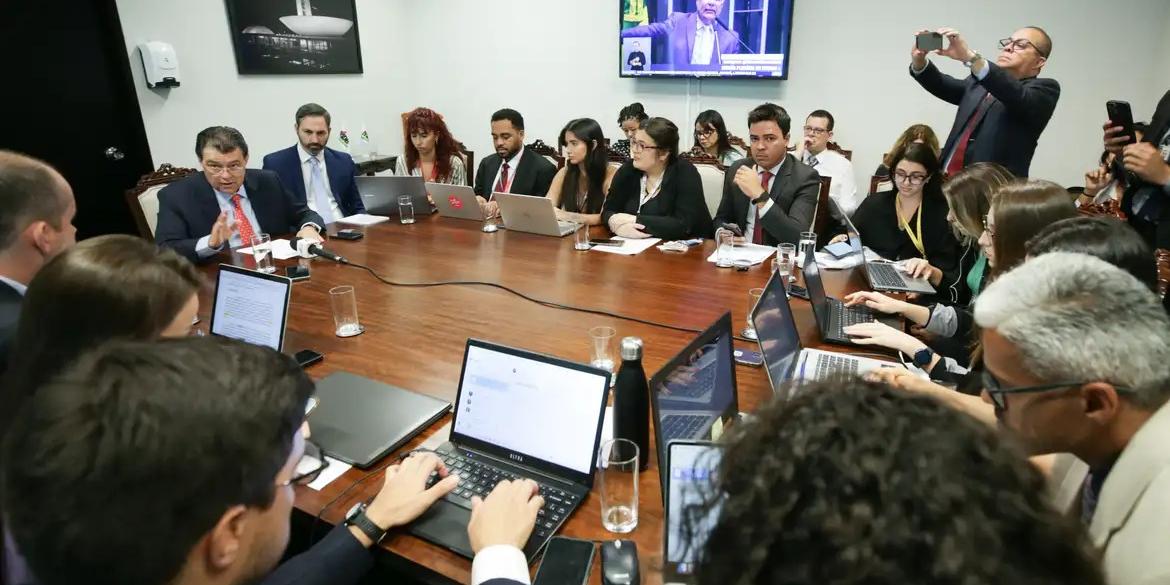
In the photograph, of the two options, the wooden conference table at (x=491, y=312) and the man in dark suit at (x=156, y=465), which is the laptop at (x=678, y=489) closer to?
the wooden conference table at (x=491, y=312)

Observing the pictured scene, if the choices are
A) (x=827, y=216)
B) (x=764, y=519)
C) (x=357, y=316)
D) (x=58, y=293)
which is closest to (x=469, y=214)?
(x=357, y=316)

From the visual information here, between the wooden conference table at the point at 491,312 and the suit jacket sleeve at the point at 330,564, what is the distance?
0.17ft

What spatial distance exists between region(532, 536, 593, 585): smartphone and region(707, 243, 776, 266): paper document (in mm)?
1726

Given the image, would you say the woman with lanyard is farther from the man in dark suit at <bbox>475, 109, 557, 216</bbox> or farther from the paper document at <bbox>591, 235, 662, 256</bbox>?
the man in dark suit at <bbox>475, 109, 557, 216</bbox>

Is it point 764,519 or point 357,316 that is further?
point 357,316

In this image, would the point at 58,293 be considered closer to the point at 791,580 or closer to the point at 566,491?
the point at 566,491

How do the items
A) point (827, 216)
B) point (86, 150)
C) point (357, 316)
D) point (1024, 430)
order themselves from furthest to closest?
1. point (86, 150)
2. point (827, 216)
3. point (357, 316)
4. point (1024, 430)

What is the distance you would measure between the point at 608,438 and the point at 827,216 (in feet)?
7.81

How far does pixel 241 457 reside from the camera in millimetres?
756

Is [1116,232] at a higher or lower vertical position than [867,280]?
higher

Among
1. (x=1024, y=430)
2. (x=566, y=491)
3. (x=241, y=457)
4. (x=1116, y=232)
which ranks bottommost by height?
(x=566, y=491)

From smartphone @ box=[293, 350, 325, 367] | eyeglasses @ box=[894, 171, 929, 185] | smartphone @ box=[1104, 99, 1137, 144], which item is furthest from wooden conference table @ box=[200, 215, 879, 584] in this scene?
smartphone @ box=[1104, 99, 1137, 144]

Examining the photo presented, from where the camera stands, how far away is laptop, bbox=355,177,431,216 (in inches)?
136

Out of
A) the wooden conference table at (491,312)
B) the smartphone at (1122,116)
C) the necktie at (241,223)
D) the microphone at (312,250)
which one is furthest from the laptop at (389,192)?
the smartphone at (1122,116)
